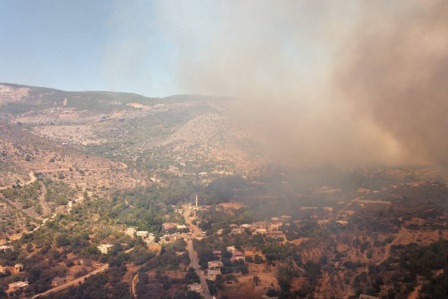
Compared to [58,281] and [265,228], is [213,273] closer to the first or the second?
[265,228]

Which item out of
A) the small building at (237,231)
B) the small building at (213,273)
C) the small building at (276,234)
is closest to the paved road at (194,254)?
the small building at (213,273)

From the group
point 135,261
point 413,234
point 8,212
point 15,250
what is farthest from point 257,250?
point 8,212

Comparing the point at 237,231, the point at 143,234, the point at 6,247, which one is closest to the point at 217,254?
the point at 237,231

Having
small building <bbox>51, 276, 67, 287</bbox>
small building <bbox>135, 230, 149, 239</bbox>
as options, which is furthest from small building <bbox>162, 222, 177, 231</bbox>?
small building <bbox>51, 276, 67, 287</bbox>

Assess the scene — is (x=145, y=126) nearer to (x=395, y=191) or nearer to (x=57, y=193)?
(x=57, y=193)

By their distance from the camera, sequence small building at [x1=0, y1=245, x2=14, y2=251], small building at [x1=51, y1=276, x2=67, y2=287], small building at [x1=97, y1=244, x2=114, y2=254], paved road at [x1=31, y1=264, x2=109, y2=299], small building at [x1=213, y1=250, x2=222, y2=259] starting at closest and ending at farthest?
paved road at [x1=31, y1=264, x2=109, y2=299]
small building at [x1=51, y1=276, x2=67, y2=287]
small building at [x1=0, y1=245, x2=14, y2=251]
small building at [x1=213, y1=250, x2=222, y2=259]
small building at [x1=97, y1=244, x2=114, y2=254]

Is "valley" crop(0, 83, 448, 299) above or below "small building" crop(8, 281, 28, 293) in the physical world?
above

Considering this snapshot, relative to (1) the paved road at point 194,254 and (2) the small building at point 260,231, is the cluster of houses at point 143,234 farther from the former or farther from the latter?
(2) the small building at point 260,231

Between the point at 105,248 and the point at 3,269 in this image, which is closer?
the point at 3,269

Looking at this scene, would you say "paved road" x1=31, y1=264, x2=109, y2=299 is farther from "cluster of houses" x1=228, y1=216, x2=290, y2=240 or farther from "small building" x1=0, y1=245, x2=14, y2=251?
"cluster of houses" x1=228, y1=216, x2=290, y2=240

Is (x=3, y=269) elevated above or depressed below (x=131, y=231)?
below
